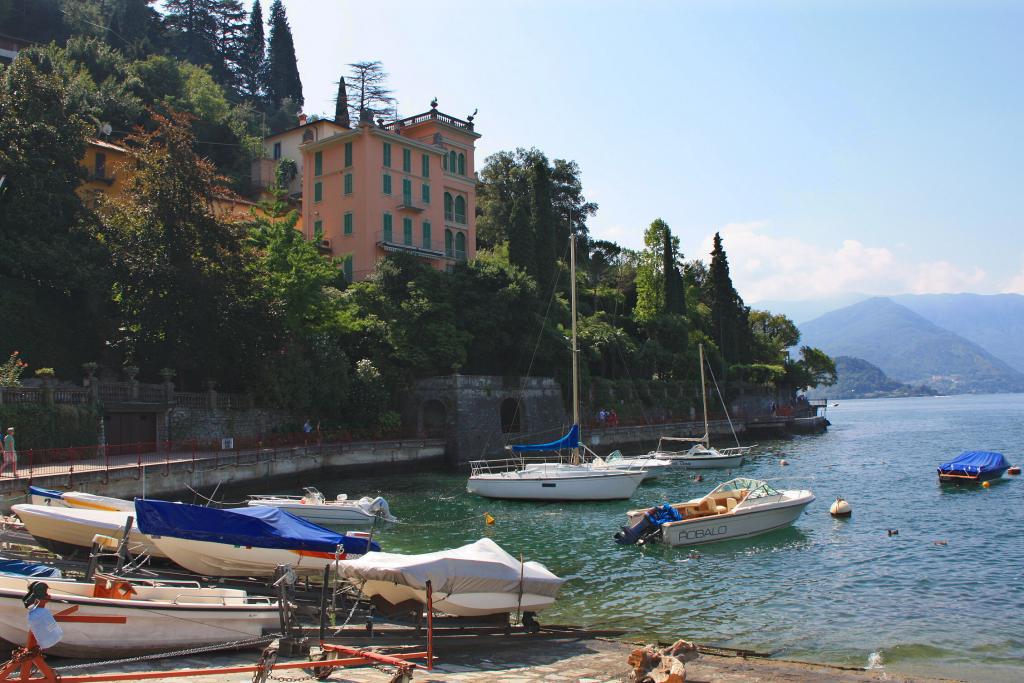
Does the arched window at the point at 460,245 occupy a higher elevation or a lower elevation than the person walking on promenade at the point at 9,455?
higher

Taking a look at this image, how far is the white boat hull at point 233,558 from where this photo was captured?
49.6 feet

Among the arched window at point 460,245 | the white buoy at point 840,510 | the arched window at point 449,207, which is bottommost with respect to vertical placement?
the white buoy at point 840,510

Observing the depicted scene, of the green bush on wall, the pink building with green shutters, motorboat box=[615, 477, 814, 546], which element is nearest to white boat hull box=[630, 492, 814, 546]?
motorboat box=[615, 477, 814, 546]

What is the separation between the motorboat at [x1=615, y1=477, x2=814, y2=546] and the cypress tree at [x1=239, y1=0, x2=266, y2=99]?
3753 inches

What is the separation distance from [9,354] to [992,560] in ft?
124

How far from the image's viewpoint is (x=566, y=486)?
3178 cm

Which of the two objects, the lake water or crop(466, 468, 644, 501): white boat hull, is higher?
crop(466, 468, 644, 501): white boat hull

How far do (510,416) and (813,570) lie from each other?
34.0 meters

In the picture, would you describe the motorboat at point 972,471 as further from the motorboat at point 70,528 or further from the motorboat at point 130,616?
the motorboat at point 70,528

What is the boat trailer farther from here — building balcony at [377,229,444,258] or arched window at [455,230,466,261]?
arched window at [455,230,466,261]

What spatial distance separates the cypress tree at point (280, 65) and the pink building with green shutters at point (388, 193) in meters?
51.7

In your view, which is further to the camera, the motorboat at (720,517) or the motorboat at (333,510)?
the motorboat at (333,510)

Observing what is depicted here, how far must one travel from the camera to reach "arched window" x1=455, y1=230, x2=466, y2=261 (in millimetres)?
61781

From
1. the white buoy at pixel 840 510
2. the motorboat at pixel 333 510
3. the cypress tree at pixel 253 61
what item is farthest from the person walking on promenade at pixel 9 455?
the cypress tree at pixel 253 61
